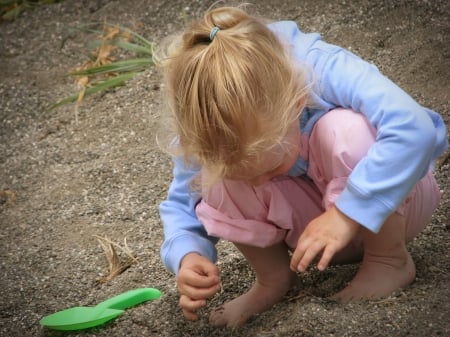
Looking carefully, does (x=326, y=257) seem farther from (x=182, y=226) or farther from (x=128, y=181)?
(x=128, y=181)

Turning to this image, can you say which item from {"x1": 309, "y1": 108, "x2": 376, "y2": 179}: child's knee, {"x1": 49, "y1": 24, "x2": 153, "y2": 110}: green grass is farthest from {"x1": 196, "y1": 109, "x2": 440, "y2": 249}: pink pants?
{"x1": 49, "y1": 24, "x2": 153, "y2": 110}: green grass

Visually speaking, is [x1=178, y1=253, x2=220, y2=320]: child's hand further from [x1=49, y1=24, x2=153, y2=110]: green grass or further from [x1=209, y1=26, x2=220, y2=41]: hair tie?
[x1=49, y1=24, x2=153, y2=110]: green grass

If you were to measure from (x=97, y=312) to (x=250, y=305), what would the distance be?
0.35 meters

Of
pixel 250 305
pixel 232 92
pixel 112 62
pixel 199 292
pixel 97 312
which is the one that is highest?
pixel 232 92

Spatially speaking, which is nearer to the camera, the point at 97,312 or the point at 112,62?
the point at 97,312

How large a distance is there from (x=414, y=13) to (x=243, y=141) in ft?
4.72

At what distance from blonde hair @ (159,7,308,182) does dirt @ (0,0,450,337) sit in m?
0.36

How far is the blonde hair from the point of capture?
1466 mm

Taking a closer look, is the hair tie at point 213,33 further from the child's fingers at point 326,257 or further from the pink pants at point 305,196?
the child's fingers at point 326,257

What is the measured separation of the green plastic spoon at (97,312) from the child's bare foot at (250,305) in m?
0.21

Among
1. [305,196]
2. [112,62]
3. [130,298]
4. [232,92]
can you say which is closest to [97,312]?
[130,298]

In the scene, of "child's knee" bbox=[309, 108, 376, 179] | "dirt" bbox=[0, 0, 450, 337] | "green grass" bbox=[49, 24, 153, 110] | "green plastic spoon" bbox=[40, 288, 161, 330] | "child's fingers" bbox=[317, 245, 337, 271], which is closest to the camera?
"child's fingers" bbox=[317, 245, 337, 271]

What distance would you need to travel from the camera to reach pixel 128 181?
8.20ft

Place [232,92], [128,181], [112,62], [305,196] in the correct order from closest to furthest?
[232,92] → [305,196] → [128,181] → [112,62]
